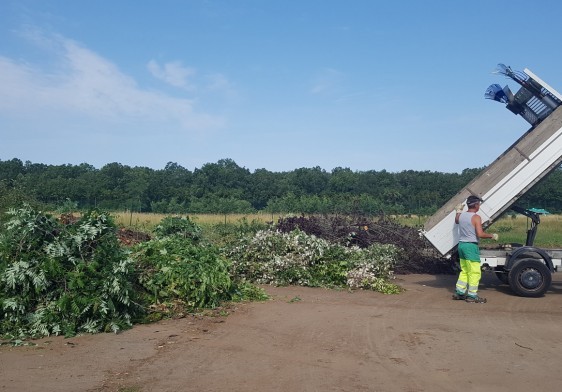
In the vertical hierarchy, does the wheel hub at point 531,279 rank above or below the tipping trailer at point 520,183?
below

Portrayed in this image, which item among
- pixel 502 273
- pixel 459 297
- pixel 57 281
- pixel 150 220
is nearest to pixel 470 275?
pixel 459 297

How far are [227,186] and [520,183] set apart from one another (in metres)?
58.8

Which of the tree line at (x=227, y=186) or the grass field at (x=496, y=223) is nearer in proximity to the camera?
the grass field at (x=496, y=223)

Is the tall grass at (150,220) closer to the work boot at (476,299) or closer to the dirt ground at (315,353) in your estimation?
the work boot at (476,299)

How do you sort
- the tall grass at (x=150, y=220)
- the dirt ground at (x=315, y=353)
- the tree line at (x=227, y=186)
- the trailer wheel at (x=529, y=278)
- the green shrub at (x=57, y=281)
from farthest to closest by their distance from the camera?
the tree line at (x=227, y=186) < the tall grass at (x=150, y=220) < the trailer wheel at (x=529, y=278) < the green shrub at (x=57, y=281) < the dirt ground at (x=315, y=353)

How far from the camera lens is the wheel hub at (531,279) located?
10656 mm

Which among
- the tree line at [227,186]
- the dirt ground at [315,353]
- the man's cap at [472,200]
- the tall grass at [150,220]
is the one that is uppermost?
the tree line at [227,186]

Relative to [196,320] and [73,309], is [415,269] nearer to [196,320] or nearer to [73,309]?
[196,320]

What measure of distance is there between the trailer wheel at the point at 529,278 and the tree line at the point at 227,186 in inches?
1237

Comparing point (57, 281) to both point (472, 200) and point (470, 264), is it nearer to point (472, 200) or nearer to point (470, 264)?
point (470, 264)

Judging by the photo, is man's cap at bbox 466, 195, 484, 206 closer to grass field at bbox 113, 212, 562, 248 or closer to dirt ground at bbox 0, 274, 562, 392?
dirt ground at bbox 0, 274, 562, 392

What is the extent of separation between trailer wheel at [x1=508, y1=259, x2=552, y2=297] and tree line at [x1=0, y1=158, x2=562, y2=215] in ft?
103

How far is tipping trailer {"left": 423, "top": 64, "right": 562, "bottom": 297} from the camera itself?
10312mm

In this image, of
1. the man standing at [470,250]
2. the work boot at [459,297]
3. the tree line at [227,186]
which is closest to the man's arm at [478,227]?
the man standing at [470,250]
